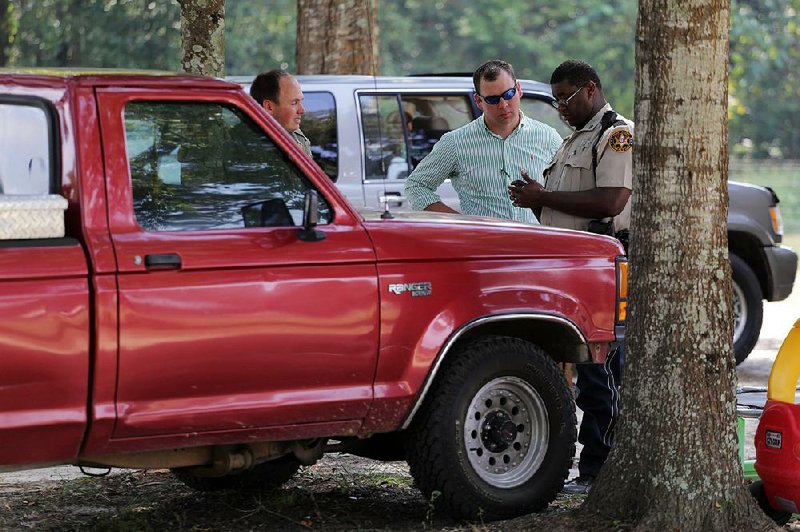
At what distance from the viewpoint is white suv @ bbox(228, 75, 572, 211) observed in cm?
998

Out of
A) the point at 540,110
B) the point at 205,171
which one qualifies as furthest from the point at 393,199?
the point at 205,171

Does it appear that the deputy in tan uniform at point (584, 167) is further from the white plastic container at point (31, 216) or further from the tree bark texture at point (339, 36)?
the tree bark texture at point (339, 36)

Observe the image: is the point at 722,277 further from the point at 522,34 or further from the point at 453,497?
the point at 522,34

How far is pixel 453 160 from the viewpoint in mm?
7953

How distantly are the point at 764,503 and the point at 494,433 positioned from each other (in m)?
1.13

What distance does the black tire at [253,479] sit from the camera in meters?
7.02

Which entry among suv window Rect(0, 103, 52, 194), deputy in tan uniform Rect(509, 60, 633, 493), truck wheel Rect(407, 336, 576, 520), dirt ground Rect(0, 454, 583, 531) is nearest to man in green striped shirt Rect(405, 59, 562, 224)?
deputy in tan uniform Rect(509, 60, 633, 493)

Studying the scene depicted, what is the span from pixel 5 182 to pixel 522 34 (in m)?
37.9

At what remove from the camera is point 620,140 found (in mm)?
7164

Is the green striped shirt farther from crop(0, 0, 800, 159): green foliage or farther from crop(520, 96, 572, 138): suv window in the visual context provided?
crop(0, 0, 800, 159): green foliage

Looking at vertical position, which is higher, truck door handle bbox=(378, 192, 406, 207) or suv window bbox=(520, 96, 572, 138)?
suv window bbox=(520, 96, 572, 138)

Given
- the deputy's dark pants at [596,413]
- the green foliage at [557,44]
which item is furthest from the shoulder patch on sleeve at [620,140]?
the green foliage at [557,44]

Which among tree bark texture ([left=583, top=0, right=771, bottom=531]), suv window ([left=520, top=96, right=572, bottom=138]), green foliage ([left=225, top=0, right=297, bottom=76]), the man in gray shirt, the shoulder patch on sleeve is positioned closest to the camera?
tree bark texture ([left=583, top=0, right=771, bottom=531])

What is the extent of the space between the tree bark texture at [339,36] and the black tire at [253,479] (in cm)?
622
